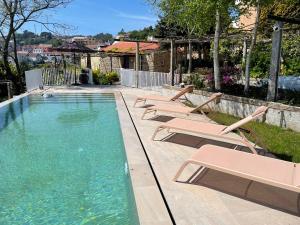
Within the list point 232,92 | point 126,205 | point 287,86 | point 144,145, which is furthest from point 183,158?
point 287,86

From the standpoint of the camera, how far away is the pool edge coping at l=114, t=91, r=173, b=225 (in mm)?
3881

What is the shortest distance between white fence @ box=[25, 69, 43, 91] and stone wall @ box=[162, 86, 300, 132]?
9.66 meters

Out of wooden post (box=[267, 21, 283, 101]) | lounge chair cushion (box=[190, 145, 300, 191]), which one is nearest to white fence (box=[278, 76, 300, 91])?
wooden post (box=[267, 21, 283, 101])

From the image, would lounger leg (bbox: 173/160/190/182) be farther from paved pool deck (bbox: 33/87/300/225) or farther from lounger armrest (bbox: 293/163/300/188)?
lounger armrest (bbox: 293/163/300/188)

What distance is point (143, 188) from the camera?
464 centimetres

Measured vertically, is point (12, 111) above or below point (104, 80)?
below

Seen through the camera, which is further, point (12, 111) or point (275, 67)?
point (12, 111)

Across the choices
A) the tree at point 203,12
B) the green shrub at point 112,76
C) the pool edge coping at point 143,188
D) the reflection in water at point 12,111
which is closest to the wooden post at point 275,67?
the tree at point 203,12

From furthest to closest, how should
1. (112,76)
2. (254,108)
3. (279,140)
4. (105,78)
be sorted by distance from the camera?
(112,76) → (105,78) → (254,108) → (279,140)

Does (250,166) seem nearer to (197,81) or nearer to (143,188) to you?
(143,188)

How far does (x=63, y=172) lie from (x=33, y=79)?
44.9 ft

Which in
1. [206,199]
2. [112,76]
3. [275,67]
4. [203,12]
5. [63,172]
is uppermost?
[203,12]

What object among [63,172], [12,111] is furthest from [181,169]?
[12,111]

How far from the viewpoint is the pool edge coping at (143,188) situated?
12.7 feet
